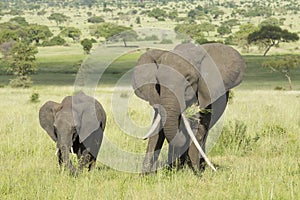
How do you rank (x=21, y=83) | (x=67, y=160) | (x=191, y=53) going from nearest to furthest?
(x=67, y=160), (x=191, y=53), (x=21, y=83)

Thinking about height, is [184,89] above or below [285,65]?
above

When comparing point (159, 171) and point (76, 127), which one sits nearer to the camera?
point (159, 171)

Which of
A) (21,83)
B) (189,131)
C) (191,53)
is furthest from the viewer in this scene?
(21,83)

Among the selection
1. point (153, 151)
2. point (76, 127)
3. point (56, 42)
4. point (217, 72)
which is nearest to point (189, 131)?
point (153, 151)

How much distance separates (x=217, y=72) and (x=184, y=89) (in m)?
0.92

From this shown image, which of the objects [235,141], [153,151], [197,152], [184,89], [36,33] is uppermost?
[184,89]

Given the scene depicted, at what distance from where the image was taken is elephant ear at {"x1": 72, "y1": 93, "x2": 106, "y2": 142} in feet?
30.9

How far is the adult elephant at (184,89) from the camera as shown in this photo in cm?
841

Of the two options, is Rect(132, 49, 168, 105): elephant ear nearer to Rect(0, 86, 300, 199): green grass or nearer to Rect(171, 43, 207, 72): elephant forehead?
Rect(171, 43, 207, 72): elephant forehead

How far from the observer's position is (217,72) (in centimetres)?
924

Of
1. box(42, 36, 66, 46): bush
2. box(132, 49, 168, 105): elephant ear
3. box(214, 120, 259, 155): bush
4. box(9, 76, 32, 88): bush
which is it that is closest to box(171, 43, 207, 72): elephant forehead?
box(132, 49, 168, 105): elephant ear

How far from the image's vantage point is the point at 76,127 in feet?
30.3

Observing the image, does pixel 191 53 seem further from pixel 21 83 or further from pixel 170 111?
pixel 21 83

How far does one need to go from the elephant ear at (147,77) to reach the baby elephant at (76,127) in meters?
0.92
